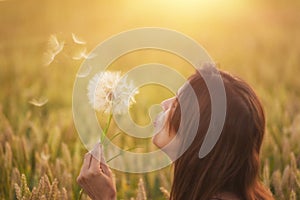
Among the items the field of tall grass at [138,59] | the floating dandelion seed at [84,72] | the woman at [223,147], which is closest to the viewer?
the woman at [223,147]

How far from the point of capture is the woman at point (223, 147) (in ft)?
3.81

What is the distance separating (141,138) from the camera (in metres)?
1.85

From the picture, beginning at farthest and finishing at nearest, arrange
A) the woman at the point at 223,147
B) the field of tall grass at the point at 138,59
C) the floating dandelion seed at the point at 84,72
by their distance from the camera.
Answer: the field of tall grass at the point at 138,59
the floating dandelion seed at the point at 84,72
the woman at the point at 223,147

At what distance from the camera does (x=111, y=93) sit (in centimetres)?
127

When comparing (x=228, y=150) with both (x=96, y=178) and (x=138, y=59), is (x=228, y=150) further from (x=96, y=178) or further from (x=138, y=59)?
(x=138, y=59)

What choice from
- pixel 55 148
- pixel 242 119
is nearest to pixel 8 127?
pixel 55 148

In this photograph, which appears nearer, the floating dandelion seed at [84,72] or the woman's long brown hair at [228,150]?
the woman's long brown hair at [228,150]

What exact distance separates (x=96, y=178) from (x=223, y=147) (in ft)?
0.83

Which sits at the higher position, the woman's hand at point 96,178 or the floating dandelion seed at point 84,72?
the floating dandelion seed at point 84,72

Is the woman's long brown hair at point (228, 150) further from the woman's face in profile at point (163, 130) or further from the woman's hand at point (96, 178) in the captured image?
the woman's hand at point (96, 178)

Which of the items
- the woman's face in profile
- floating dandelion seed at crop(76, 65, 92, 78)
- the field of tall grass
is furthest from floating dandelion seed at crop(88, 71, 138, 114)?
the field of tall grass

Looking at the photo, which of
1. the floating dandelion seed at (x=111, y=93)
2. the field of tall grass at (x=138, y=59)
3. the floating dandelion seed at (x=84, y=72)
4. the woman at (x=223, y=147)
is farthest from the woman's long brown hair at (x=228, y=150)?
the field of tall grass at (x=138, y=59)

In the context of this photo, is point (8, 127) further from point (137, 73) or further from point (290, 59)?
point (290, 59)

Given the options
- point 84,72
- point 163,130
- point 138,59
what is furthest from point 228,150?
point 138,59
